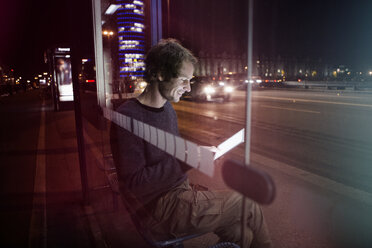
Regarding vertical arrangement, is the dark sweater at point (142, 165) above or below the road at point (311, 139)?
above

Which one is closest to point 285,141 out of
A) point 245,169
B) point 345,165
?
point 345,165

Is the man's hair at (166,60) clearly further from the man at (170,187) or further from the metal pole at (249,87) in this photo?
the metal pole at (249,87)

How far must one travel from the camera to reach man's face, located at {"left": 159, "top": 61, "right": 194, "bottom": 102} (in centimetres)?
199

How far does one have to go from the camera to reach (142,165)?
1817 mm

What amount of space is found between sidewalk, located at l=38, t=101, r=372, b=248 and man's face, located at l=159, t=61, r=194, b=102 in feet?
5.66

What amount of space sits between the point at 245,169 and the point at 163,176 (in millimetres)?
967

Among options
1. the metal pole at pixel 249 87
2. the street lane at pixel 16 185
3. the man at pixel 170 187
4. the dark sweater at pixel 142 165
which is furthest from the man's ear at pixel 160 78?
the street lane at pixel 16 185

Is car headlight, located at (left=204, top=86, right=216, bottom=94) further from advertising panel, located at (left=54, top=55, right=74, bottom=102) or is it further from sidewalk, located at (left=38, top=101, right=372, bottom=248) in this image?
sidewalk, located at (left=38, top=101, right=372, bottom=248)

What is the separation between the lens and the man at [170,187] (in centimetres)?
173

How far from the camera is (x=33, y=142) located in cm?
773

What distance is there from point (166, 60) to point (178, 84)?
188 mm

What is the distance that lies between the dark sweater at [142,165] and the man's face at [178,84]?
0.62 feet

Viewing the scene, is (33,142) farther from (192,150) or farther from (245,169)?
(245,169)

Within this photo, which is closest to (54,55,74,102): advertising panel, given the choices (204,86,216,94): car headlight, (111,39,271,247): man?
(204,86,216,94): car headlight
